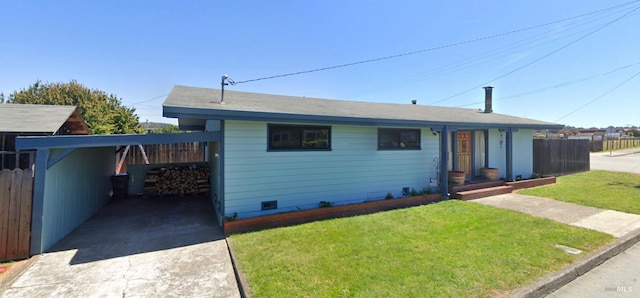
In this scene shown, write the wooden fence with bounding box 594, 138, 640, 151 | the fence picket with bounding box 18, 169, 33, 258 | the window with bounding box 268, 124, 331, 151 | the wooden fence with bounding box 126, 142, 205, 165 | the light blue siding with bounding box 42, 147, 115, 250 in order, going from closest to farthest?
the fence picket with bounding box 18, 169, 33, 258
the light blue siding with bounding box 42, 147, 115, 250
the window with bounding box 268, 124, 331, 151
the wooden fence with bounding box 126, 142, 205, 165
the wooden fence with bounding box 594, 138, 640, 151

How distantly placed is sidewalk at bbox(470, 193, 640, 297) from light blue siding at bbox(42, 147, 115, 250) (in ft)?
24.0

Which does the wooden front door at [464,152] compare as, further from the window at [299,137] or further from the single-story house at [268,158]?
the window at [299,137]

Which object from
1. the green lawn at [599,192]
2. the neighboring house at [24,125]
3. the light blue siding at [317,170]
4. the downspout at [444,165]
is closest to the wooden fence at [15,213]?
the neighboring house at [24,125]

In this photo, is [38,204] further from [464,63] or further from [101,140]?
[464,63]

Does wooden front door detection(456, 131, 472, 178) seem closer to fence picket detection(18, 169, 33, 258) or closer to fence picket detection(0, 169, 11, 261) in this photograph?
fence picket detection(18, 169, 33, 258)

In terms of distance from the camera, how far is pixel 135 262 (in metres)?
4.16

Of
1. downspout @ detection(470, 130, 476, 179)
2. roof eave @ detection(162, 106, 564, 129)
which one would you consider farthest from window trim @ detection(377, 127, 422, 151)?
downspout @ detection(470, 130, 476, 179)

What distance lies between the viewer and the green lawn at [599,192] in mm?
7325

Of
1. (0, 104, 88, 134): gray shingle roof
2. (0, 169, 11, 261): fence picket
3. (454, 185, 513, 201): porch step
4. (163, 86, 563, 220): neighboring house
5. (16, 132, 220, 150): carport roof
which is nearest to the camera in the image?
(0, 169, 11, 261): fence picket

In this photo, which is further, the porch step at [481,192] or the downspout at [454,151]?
the downspout at [454,151]

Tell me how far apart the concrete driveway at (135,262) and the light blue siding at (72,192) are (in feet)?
0.84

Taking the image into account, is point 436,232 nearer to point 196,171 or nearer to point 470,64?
point 196,171

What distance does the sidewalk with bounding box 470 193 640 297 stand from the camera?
337cm

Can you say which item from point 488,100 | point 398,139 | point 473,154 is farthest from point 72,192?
point 488,100
